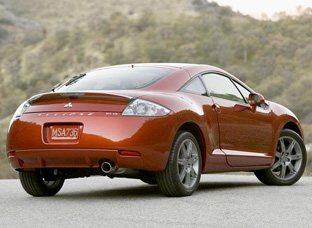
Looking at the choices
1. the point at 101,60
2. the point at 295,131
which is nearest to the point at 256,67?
the point at 101,60

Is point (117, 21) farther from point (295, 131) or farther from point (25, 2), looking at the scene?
point (295, 131)

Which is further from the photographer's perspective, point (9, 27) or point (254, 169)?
point (9, 27)

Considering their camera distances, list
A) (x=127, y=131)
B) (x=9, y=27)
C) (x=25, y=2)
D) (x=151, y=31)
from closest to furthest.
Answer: (x=127, y=131) < (x=151, y=31) < (x=9, y=27) < (x=25, y=2)

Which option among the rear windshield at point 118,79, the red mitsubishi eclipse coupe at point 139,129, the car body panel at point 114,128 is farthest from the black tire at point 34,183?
the rear windshield at point 118,79

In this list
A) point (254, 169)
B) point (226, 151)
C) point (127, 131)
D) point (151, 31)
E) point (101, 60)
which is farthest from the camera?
point (151, 31)

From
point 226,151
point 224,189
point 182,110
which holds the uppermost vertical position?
point 182,110

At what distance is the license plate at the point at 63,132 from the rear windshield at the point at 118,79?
0.87m

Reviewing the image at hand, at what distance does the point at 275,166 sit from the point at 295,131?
29.7 inches

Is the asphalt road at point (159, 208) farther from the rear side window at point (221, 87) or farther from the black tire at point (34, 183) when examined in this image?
the rear side window at point (221, 87)

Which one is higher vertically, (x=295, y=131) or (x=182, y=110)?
(x=182, y=110)

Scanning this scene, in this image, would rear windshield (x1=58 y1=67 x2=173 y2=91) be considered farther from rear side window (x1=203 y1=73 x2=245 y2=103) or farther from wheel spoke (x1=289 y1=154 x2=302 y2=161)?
wheel spoke (x1=289 y1=154 x2=302 y2=161)

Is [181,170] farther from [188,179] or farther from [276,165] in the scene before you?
[276,165]

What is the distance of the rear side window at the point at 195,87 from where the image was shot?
8336 millimetres

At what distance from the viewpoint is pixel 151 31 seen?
10825 cm
